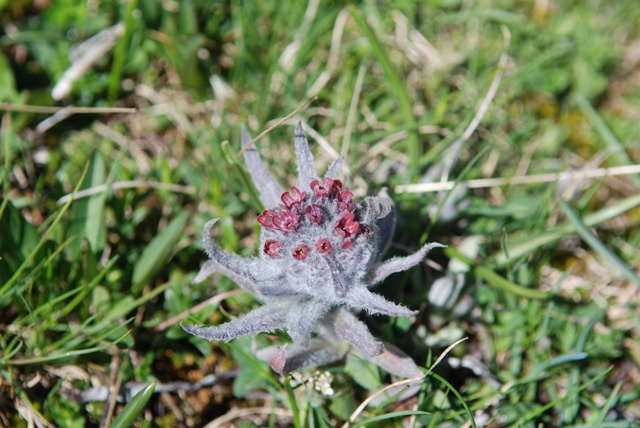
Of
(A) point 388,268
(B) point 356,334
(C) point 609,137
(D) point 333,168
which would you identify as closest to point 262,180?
(D) point 333,168

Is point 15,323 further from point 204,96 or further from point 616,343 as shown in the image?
point 616,343

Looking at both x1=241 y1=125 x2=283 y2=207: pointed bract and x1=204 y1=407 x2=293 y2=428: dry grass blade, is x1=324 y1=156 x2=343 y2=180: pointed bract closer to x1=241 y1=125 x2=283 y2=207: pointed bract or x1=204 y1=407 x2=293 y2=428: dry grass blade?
x1=241 y1=125 x2=283 y2=207: pointed bract

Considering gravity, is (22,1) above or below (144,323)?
above

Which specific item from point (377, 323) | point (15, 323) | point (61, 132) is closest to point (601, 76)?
point (377, 323)

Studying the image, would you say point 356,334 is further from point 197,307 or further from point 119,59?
point 119,59

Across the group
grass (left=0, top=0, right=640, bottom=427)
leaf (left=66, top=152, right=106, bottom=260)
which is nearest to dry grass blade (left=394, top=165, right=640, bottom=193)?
grass (left=0, top=0, right=640, bottom=427)
